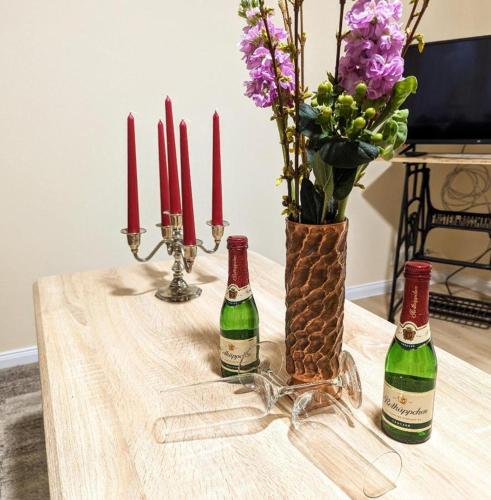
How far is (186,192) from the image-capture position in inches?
37.9

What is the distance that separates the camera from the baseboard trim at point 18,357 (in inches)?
78.4

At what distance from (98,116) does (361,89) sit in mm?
1644

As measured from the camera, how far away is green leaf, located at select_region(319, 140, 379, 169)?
0.51 metres

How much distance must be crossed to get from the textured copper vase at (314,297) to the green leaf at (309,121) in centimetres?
13

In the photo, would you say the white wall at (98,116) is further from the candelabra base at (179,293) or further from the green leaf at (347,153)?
the green leaf at (347,153)

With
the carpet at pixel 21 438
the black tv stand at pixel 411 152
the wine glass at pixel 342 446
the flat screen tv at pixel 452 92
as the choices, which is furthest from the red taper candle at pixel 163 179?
the flat screen tv at pixel 452 92

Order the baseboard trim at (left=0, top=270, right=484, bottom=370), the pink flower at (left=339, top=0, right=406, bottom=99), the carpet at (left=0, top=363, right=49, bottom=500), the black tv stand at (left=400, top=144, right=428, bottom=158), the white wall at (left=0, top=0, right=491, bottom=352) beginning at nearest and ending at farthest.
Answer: the pink flower at (left=339, top=0, right=406, bottom=99)
the carpet at (left=0, top=363, right=49, bottom=500)
the white wall at (left=0, top=0, right=491, bottom=352)
the black tv stand at (left=400, top=144, right=428, bottom=158)
the baseboard trim at (left=0, top=270, right=484, bottom=370)

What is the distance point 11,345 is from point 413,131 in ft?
7.03

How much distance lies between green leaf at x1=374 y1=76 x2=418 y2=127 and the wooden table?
1.34ft

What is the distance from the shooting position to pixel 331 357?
0.68 metres

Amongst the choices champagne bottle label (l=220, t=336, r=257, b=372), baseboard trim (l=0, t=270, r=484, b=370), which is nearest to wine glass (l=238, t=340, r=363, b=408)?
champagne bottle label (l=220, t=336, r=257, b=372)

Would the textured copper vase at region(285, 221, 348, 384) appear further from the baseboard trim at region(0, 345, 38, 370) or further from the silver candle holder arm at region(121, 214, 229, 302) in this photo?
the baseboard trim at region(0, 345, 38, 370)

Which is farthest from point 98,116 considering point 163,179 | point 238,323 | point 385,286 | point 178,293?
point 385,286

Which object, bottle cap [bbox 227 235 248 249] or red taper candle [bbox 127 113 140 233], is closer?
bottle cap [bbox 227 235 248 249]
